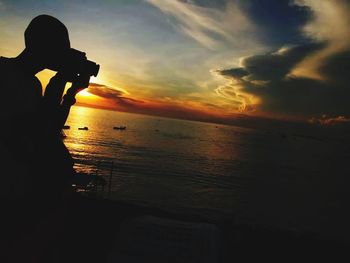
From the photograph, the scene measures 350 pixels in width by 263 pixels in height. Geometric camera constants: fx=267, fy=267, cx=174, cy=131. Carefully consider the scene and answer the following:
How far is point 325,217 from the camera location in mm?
27125

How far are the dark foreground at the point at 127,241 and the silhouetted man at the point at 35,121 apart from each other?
167 mm

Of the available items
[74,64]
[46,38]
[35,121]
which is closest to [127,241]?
[35,121]

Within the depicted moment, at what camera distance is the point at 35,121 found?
4.53ft

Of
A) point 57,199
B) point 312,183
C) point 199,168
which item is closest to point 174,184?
point 199,168

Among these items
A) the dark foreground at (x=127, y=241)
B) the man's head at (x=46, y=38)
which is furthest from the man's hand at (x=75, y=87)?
the dark foreground at (x=127, y=241)

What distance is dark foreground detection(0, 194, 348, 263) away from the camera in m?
1.50

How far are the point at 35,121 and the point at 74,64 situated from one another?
1.49 ft

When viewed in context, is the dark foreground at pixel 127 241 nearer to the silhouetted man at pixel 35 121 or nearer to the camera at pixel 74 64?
the silhouetted man at pixel 35 121

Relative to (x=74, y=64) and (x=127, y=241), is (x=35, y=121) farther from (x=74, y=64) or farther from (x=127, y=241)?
(x=127, y=241)

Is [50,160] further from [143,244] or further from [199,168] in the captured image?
[199,168]

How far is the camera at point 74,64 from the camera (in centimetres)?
159

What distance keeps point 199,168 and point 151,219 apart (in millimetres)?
46061

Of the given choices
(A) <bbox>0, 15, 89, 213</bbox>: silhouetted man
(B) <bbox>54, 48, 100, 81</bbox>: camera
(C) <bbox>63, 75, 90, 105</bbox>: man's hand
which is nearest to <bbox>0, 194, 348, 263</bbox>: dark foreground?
(A) <bbox>0, 15, 89, 213</bbox>: silhouetted man

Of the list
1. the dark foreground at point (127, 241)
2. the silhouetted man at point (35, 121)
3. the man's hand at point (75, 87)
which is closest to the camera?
the silhouetted man at point (35, 121)
